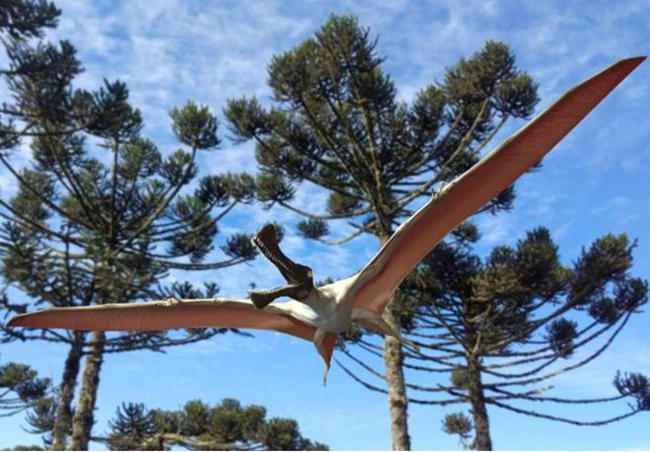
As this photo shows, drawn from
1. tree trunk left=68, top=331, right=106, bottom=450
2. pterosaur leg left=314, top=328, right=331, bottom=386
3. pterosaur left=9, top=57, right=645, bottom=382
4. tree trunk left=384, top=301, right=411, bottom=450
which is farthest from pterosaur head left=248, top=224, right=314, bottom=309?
tree trunk left=68, top=331, right=106, bottom=450

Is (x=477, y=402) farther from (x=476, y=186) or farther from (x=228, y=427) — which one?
(x=476, y=186)

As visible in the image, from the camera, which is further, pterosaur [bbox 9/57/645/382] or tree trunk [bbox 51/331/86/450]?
tree trunk [bbox 51/331/86/450]

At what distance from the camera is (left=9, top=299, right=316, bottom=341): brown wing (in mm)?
1649

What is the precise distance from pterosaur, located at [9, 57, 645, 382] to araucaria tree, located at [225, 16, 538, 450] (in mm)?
7798

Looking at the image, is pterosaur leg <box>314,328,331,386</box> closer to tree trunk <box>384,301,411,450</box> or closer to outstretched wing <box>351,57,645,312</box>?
outstretched wing <box>351,57,645,312</box>

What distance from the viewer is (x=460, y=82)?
Answer: 1084cm

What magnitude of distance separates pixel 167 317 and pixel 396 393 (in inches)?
322

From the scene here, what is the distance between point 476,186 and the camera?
1.54 meters

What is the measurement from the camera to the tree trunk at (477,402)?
11.7 metres

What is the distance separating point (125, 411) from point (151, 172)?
4.63 metres

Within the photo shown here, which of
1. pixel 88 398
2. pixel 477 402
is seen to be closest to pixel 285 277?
pixel 88 398

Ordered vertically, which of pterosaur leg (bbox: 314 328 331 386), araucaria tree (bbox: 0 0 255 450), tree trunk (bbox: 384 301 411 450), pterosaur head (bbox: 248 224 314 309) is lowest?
pterosaur leg (bbox: 314 328 331 386)

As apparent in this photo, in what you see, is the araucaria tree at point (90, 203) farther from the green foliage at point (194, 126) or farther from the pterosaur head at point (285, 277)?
the pterosaur head at point (285, 277)

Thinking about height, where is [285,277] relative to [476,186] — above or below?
below
